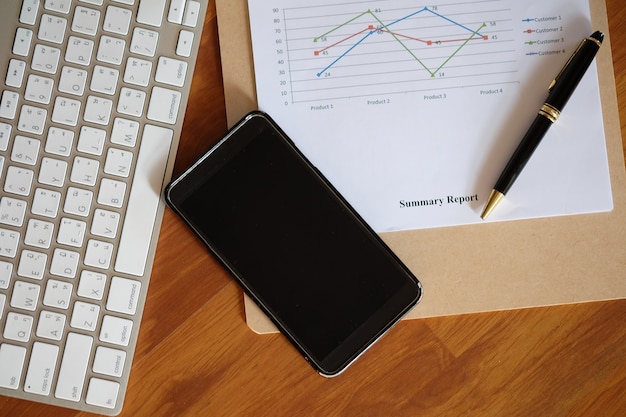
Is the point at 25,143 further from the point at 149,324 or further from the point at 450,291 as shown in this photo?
the point at 450,291

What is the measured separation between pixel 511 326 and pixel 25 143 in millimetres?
447

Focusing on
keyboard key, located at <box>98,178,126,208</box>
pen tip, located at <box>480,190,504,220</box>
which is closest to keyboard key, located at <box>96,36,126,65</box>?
keyboard key, located at <box>98,178,126,208</box>

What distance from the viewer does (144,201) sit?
1.85 ft

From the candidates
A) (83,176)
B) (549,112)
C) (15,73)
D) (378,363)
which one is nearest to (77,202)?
(83,176)

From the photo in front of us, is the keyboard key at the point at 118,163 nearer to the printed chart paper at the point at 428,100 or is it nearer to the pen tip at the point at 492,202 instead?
the printed chart paper at the point at 428,100

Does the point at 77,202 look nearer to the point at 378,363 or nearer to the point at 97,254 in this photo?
the point at 97,254

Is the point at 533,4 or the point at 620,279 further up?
the point at 533,4

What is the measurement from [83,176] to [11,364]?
6.6 inches

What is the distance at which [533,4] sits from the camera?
0.58 m

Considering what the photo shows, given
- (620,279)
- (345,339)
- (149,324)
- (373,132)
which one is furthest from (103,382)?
(620,279)

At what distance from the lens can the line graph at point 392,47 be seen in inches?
22.9

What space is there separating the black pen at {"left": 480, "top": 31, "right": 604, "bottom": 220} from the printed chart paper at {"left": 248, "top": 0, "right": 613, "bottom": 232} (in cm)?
1

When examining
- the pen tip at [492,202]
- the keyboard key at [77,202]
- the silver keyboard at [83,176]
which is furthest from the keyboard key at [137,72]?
the pen tip at [492,202]

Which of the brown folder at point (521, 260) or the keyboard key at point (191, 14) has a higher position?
the keyboard key at point (191, 14)
